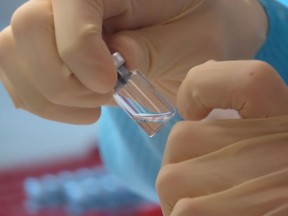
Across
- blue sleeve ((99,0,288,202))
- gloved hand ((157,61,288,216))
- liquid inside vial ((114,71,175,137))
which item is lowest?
blue sleeve ((99,0,288,202))

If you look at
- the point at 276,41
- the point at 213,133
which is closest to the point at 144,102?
the point at 213,133

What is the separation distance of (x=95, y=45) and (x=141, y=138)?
1.22 ft

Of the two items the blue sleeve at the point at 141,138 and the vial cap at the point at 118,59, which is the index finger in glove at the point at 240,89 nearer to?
the vial cap at the point at 118,59

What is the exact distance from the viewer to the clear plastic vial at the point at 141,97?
52 cm

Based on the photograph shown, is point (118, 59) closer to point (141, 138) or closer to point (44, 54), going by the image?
point (44, 54)

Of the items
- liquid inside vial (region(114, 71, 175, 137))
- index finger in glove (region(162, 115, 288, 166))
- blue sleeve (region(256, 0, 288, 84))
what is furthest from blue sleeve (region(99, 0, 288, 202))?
index finger in glove (region(162, 115, 288, 166))

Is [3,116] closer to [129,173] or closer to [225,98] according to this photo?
[129,173]

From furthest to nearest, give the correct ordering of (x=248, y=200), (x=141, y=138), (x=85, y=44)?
(x=141, y=138) < (x=85, y=44) < (x=248, y=200)

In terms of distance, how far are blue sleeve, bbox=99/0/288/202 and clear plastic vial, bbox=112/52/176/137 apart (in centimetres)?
21

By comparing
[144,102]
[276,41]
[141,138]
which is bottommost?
[141,138]

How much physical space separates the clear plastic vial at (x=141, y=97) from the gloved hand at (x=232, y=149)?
0.32 feet

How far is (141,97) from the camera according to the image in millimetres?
521

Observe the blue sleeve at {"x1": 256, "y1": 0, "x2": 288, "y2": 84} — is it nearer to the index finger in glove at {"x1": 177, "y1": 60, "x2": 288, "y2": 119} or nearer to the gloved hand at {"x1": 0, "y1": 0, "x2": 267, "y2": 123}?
the gloved hand at {"x1": 0, "y1": 0, "x2": 267, "y2": 123}

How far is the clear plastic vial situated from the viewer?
0.52 m
